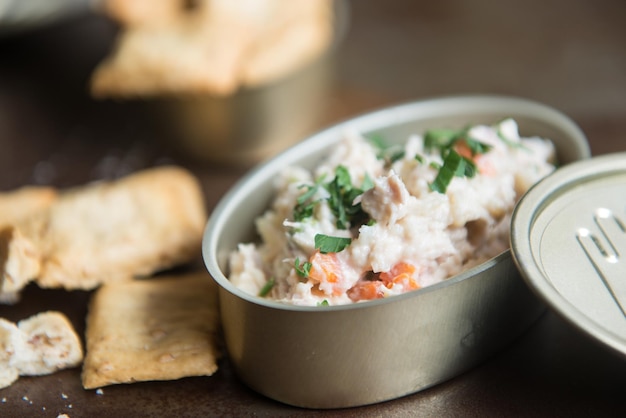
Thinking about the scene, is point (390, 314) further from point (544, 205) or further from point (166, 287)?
point (166, 287)

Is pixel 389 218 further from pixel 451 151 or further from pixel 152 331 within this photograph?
pixel 152 331

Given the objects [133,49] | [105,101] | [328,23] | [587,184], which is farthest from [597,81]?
[105,101]

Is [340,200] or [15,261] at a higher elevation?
[340,200]

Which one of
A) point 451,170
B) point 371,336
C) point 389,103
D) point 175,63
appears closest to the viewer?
point 371,336

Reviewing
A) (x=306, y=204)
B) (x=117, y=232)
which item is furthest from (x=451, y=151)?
(x=117, y=232)

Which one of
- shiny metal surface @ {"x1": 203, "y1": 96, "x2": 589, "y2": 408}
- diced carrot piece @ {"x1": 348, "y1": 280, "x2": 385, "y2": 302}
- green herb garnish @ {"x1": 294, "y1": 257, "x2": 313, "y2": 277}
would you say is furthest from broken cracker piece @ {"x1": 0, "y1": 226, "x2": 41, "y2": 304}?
diced carrot piece @ {"x1": 348, "y1": 280, "x2": 385, "y2": 302}

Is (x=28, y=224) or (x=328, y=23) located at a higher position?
(x=328, y=23)
